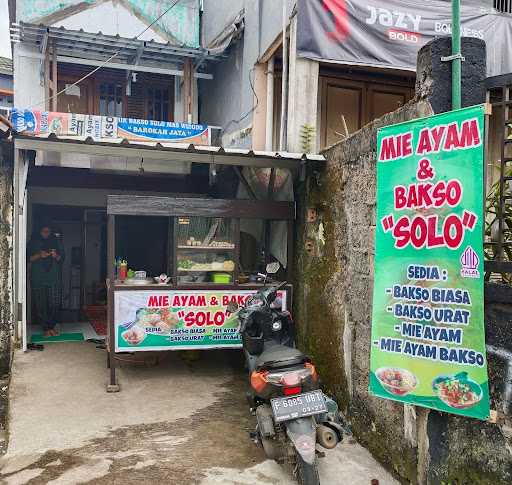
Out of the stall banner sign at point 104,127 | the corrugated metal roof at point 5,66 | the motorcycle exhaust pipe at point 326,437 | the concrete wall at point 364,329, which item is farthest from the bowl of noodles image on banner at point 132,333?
the corrugated metal roof at point 5,66

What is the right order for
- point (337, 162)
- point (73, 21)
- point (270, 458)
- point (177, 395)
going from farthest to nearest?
point (73, 21), point (177, 395), point (337, 162), point (270, 458)

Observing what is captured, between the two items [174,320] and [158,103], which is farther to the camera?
[158,103]

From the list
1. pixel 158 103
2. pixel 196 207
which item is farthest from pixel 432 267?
pixel 158 103

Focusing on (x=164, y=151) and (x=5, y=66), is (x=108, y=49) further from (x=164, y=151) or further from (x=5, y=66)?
(x=5, y=66)

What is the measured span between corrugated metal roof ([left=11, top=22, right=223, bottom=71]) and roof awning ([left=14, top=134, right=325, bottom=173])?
4.12 meters

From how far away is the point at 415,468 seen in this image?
395 cm

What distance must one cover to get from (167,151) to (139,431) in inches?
127

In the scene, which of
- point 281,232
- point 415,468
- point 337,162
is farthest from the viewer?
point 281,232

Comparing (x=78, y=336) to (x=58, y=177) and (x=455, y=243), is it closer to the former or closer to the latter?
(x=58, y=177)

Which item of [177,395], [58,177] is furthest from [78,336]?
[177,395]

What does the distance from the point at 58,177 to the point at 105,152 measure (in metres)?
3.83

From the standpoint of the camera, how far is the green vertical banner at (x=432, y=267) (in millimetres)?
3365

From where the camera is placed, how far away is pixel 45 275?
8.96m

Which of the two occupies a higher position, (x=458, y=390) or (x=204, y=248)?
(x=204, y=248)
